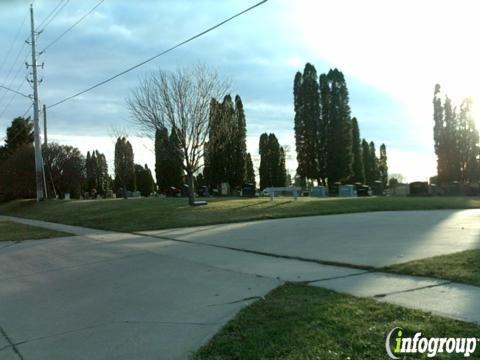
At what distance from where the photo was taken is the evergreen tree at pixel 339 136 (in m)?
52.9

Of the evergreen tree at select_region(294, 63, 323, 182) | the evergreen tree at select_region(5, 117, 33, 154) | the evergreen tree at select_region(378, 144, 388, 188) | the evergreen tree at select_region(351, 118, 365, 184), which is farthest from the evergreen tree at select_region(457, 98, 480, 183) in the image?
the evergreen tree at select_region(5, 117, 33, 154)

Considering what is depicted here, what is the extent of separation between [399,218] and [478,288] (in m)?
11.8

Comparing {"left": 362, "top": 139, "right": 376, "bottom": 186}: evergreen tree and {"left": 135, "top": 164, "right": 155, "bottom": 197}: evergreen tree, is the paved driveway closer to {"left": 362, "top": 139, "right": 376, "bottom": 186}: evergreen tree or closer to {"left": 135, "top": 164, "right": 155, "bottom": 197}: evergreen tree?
{"left": 135, "top": 164, "right": 155, "bottom": 197}: evergreen tree

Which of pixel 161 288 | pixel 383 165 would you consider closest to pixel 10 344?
pixel 161 288

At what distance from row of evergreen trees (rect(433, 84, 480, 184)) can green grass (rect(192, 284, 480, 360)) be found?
49.1m

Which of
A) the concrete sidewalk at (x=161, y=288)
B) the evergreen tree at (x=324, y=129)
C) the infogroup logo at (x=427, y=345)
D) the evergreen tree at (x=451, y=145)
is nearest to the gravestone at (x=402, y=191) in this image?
the evergreen tree at (x=451, y=145)

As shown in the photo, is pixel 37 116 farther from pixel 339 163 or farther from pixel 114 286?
pixel 114 286

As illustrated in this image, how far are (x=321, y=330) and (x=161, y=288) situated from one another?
138 inches

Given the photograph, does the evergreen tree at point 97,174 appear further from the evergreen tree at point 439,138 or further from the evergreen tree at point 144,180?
the evergreen tree at point 439,138

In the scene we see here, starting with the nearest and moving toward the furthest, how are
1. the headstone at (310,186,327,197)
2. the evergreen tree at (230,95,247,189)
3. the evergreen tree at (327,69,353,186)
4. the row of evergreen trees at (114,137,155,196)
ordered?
the headstone at (310,186,327,197) < the evergreen tree at (327,69,353,186) < the evergreen tree at (230,95,247,189) < the row of evergreen trees at (114,137,155,196)

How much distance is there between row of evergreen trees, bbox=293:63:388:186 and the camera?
5319 centimetres

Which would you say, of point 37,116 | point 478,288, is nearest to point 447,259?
point 478,288

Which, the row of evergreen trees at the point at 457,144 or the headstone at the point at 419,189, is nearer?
the headstone at the point at 419,189

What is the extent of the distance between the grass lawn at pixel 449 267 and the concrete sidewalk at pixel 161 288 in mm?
283
